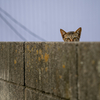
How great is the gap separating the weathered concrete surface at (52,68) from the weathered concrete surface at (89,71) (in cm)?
9

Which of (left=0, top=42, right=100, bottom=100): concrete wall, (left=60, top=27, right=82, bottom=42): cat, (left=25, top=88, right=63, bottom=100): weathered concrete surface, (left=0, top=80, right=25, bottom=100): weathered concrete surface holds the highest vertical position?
(left=60, top=27, right=82, bottom=42): cat

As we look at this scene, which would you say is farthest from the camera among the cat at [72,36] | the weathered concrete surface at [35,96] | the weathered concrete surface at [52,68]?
the cat at [72,36]

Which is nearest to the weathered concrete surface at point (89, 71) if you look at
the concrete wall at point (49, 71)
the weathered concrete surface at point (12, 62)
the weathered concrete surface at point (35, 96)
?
the concrete wall at point (49, 71)

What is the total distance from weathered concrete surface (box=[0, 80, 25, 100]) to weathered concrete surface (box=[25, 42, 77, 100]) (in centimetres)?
24

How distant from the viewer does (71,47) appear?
1589 millimetres

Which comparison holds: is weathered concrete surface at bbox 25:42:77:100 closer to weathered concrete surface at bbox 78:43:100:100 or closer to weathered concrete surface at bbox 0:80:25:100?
weathered concrete surface at bbox 78:43:100:100

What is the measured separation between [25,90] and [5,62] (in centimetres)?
76

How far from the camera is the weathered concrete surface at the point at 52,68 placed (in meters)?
1.58

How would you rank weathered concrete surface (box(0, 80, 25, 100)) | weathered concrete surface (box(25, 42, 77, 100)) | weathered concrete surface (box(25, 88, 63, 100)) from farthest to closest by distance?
weathered concrete surface (box(0, 80, 25, 100))
weathered concrete surface (box(25, 88, 63, 100))
weathered concrete surface (box(25, 42, 77, 100))

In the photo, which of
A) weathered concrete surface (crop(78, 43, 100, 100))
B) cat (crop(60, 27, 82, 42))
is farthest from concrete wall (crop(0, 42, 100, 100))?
cat (crop(60, 27, 82, 42))

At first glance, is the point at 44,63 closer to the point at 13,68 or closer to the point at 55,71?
the point at 55,71

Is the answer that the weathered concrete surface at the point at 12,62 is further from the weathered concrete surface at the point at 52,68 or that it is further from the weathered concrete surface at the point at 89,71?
the weathered concrete surface at the point at 89,71

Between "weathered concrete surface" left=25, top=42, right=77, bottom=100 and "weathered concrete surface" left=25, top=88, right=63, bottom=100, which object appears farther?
"weathered concrete surface" left=25, top=88, right=63, bottom=100

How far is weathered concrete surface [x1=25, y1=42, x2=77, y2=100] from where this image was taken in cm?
158
